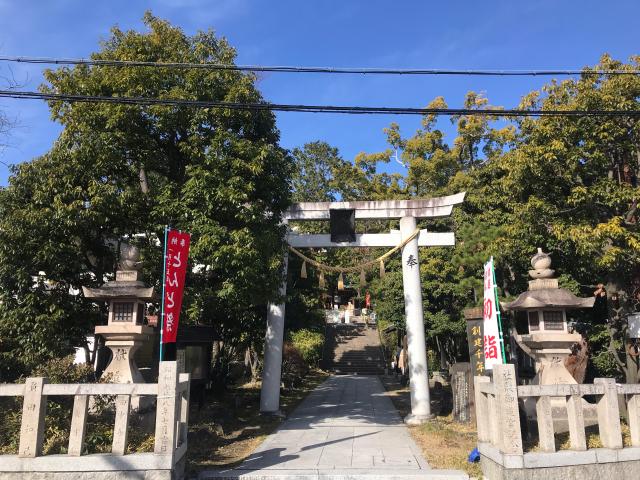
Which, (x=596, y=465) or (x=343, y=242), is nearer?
(x=596, y=465)

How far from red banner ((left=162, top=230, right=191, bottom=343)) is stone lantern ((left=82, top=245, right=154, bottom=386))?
1291 mm

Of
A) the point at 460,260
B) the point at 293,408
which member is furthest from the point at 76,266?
the point at 460,260

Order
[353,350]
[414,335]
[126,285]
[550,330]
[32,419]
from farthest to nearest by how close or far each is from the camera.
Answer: [353,350]
[414,335]
[550,330]
[126,285]
[32,419]

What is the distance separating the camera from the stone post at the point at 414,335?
506 inches

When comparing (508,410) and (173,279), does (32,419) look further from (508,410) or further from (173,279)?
(508,410)

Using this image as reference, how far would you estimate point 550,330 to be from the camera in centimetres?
1082

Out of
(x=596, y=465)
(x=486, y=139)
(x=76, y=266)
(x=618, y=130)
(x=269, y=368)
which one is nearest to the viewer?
(x=596, y=465)

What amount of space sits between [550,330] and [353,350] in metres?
23.7

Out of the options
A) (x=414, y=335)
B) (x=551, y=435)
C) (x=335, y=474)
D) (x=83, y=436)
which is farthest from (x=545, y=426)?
(x=414, y=335)

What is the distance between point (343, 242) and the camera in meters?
14.2

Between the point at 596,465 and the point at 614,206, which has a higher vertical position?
the point at 614,206

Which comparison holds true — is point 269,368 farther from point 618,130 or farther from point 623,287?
point 618,130

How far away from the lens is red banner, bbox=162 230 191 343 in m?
7.88

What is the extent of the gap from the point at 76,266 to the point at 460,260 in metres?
11.8
